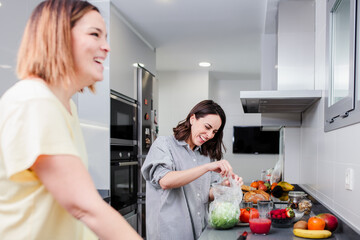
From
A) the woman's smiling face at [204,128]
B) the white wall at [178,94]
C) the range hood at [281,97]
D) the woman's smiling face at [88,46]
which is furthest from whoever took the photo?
the white wall at [178,94]

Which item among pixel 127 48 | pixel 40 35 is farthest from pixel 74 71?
pixel 127 48

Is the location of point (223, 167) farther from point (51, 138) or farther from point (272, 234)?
point (51, 138)

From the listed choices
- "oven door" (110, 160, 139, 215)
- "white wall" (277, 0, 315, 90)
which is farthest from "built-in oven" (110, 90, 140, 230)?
"white wall" (277, 0, 315, 90)

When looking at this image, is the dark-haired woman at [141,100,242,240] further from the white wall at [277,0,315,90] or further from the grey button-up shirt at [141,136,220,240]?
the white wall at [277,0,315,90]

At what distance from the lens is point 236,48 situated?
14.7 ft

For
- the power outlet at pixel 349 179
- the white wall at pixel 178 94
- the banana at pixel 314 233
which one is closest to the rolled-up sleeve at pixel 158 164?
the banana at pixel 314 233

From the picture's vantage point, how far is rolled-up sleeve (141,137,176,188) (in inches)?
71.8

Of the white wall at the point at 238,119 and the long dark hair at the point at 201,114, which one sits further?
the white wall at the point at 238,119

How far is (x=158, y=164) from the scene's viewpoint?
1.85 m

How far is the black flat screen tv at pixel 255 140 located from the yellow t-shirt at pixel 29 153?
5.74 m

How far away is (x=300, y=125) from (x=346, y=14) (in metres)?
1.79

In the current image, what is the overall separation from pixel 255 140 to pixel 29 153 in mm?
5890

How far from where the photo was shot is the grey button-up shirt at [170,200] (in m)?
1.87

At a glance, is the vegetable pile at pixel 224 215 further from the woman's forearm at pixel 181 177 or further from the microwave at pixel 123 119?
the microwave at pixel 123 119
